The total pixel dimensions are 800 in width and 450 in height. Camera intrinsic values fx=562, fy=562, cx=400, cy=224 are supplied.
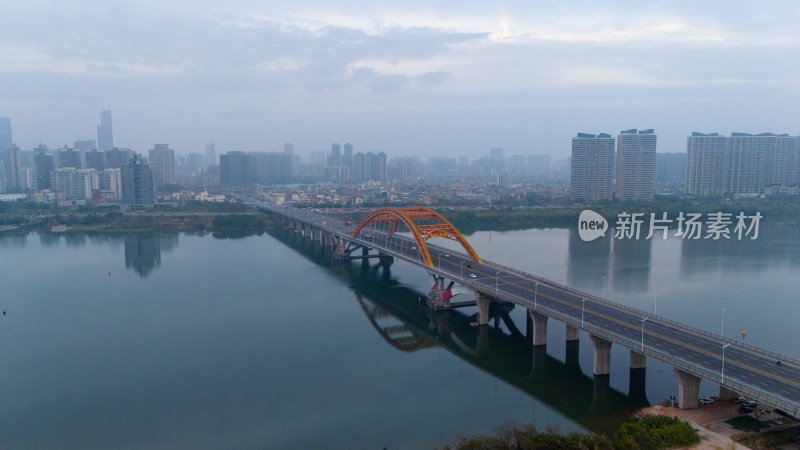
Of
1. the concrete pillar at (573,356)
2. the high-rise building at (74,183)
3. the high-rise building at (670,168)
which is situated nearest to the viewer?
the concrete pillar at (573,356)

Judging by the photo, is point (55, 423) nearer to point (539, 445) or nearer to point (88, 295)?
point (539, 445)

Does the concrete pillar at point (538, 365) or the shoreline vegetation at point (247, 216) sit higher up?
the shoreline vegetation at point (247, 216)

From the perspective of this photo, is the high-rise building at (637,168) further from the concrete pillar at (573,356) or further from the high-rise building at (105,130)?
the high-rise building at (105,130)

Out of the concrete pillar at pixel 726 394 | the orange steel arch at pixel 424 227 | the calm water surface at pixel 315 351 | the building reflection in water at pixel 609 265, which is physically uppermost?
the orange steel arch at pixel 424 227

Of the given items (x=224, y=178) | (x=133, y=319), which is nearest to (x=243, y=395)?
(x=133, y=319)

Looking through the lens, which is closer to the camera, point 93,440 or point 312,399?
point 93,440

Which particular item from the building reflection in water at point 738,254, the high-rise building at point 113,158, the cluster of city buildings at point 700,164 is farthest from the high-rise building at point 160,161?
the building reflection in water at point 738,254

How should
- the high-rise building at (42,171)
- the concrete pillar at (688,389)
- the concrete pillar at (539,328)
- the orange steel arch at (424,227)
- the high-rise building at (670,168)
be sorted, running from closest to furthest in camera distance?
the concrete pillar at (688,389) → the concrete pillar at (539,328) → the orange steel arch at (424,227) → the high-rise building at (42,171) → the high-rise building at (670,168)

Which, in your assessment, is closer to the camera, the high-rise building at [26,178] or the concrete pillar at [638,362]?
the concrete pillar at [638,362]

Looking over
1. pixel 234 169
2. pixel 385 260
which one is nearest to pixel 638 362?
pixel 385 260
